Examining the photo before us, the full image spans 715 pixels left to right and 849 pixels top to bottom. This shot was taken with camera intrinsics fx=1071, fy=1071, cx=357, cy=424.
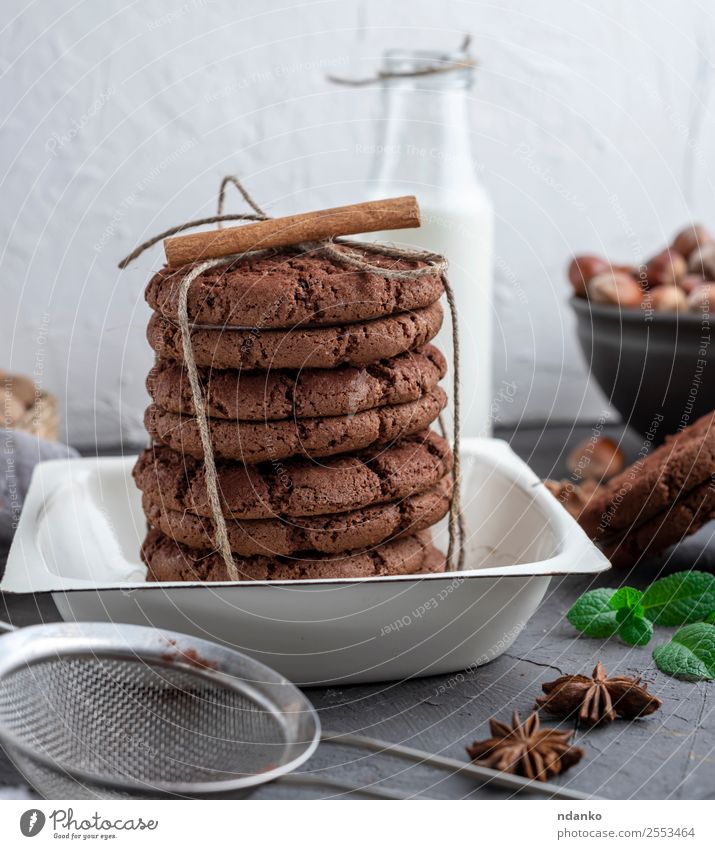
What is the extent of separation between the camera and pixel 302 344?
35.2 inches

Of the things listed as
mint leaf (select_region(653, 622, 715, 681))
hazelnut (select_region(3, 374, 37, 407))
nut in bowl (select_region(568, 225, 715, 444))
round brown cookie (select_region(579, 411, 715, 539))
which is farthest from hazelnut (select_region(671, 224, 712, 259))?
hazelnut (select_region(3, 374, 37, 407))

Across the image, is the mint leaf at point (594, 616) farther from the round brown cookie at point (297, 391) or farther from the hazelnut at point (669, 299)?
the hazelnut at point (669, 299)

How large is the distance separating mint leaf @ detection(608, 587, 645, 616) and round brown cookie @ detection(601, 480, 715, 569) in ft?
0.42

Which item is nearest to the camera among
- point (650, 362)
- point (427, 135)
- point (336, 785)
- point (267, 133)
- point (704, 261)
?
point (336, 785)

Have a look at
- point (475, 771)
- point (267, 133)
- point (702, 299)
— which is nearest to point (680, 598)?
point (475, 771)

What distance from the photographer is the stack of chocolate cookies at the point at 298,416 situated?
0.90m

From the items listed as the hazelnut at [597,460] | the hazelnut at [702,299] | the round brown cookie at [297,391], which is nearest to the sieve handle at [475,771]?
the round brown cookie at [297,391]

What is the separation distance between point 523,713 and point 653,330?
768mm

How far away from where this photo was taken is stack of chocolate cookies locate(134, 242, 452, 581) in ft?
2.95

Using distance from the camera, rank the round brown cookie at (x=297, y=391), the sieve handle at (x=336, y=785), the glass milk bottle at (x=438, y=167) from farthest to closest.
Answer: the glass milk bottle at (x=438, y=167), the round brown cookie at (x=297, y=391), the sieve handle at (x=336, y=785)

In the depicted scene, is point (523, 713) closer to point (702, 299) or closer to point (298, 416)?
point (298, 416)

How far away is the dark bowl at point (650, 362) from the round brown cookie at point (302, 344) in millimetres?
677

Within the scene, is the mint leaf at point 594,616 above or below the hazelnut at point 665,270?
below

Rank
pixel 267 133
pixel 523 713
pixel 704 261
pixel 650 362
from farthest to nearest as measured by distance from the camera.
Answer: pixel 267 133
pixel 704 261
pixel 650 362
pixel 523 713
